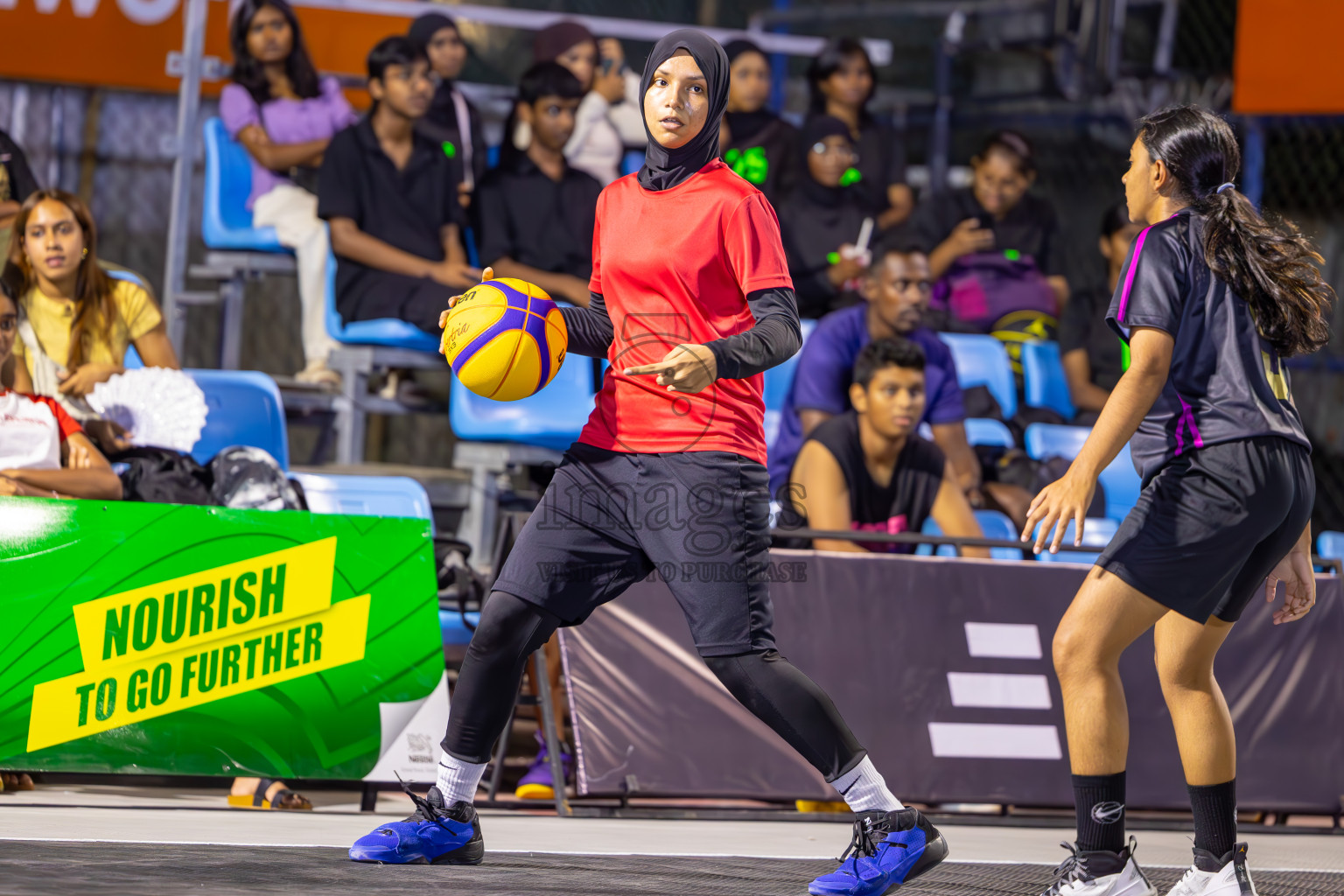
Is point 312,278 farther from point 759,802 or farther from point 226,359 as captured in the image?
point 759,802

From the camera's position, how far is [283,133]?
717 centimetres

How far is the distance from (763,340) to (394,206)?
443 centimetres

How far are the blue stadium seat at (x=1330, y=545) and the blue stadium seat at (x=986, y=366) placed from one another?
62.6 inches

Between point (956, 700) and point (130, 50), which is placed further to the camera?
point (130, 50)

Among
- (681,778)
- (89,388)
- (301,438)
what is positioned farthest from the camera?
(301,438)

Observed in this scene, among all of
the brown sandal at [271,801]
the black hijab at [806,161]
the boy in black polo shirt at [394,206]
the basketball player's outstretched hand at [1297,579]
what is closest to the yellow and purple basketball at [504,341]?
the basketball player's outstretched hand at [1297,579]

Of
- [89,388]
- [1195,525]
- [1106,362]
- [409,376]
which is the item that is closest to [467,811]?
[1195,525]

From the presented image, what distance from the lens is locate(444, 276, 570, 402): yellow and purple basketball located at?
3182 millimetres

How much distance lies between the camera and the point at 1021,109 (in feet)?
31.9

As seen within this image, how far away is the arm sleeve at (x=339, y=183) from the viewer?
22.4 ft

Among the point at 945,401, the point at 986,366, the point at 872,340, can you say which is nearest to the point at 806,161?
the point at 986,366

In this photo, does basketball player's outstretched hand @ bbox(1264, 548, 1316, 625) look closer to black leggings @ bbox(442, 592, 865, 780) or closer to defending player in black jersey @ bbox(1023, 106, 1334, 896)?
defending player in black jersey @ bbox(1023, 106, 1334, 896)

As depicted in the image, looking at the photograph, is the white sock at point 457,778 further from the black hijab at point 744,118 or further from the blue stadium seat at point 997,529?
the black hijab at point 744,118

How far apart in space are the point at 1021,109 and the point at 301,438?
5174 millimetres
